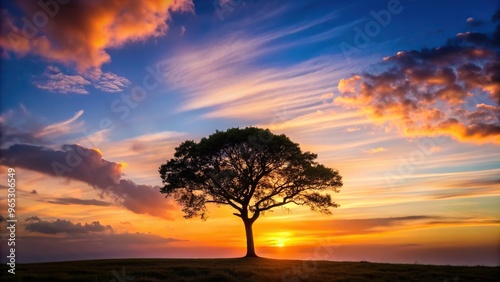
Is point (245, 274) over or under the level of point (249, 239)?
under

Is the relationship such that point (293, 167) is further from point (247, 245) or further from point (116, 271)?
point (116, 271)

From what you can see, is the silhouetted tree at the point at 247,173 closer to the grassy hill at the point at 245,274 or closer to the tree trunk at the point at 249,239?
the tree trunk at the point at 249,239

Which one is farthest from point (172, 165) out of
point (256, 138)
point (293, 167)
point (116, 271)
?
point (116, 271)

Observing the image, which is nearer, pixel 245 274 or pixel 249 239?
pixel 245 274

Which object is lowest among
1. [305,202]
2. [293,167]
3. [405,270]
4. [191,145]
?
[405,270]

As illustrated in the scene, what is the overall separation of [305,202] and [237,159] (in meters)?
10.6

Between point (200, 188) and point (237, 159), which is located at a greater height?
point (237, 159)

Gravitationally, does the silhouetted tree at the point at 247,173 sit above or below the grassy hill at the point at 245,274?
above

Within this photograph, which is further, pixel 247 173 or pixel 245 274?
pixel 247 173

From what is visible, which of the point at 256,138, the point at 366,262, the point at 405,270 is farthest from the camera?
the point at 256,138

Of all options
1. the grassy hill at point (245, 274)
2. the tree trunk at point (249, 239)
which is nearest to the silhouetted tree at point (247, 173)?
the tree trunk at point (249, 239)

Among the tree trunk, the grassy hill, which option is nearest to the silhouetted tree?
the tree trunk

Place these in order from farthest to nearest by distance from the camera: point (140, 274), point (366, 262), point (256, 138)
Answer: point (256, 138) → point (366, 262) → point (140, 274)

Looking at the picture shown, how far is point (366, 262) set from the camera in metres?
39.0
